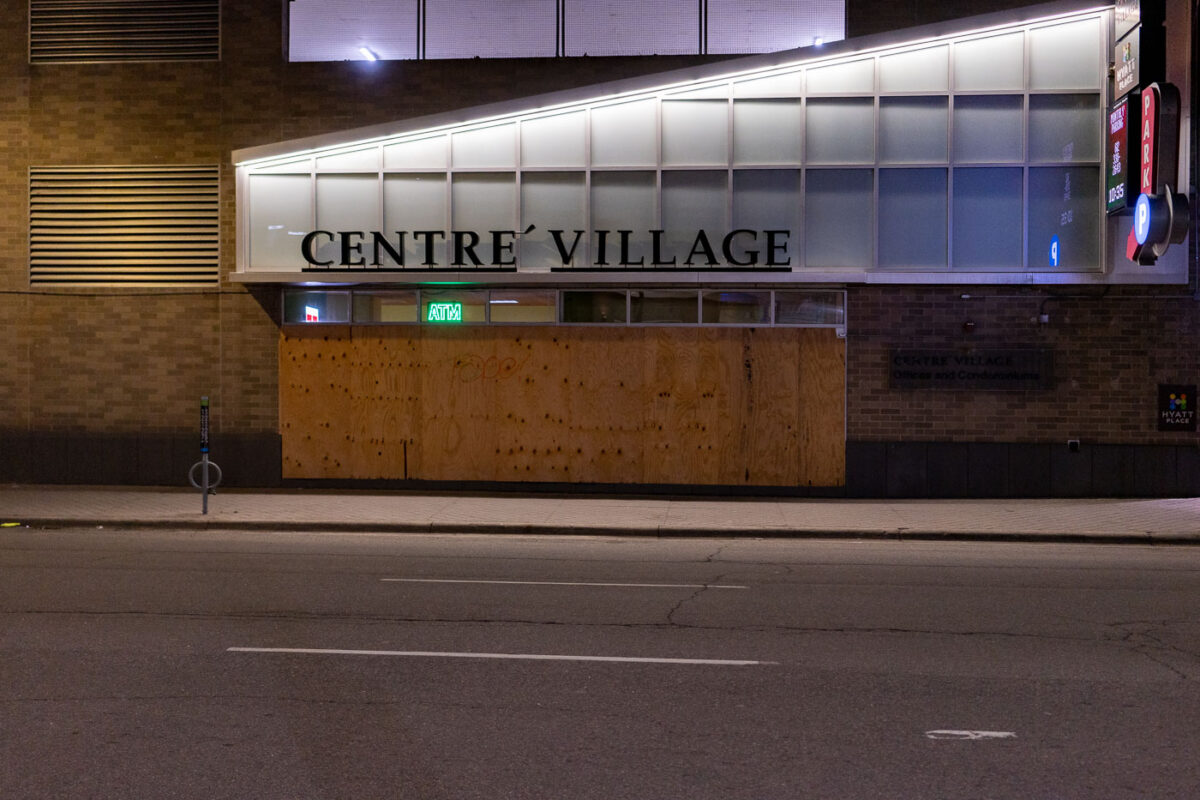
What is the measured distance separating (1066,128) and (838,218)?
12.1 feet

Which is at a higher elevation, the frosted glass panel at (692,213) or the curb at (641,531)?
the frosted glass panel at (692,213)

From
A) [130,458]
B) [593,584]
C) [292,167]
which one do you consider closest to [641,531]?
[593,584]

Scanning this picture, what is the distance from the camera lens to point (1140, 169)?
16422 mm

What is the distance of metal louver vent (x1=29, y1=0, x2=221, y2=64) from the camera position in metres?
19.4

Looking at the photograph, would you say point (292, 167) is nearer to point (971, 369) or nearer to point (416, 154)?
point (416, 154)

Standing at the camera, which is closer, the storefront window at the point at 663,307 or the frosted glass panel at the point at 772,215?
the frosted glass panel at the point at 772,215

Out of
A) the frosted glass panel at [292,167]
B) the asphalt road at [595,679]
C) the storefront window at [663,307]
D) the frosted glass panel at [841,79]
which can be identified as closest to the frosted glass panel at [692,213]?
the storefront window at [663,307]

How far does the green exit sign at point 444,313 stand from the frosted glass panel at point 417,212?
68 cm

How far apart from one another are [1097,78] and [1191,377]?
15.7 ft

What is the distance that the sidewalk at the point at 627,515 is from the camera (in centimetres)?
1462

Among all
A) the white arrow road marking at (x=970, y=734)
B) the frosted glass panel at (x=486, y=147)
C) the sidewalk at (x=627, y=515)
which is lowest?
the white arrow road marking at (x=970, y=734)

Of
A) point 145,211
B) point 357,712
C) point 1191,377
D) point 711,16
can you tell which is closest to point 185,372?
point 145,211

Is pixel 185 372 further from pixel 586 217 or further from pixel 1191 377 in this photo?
pixel 1191 377

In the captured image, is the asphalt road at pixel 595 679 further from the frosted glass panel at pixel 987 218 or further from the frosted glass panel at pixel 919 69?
the frosted glass panel at pixel 919 69
